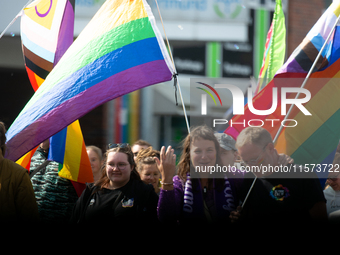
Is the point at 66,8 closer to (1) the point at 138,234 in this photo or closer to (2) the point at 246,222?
(1) the point at 138,234

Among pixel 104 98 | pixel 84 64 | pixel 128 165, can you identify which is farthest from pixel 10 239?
pixel 84 64

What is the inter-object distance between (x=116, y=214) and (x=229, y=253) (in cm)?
79

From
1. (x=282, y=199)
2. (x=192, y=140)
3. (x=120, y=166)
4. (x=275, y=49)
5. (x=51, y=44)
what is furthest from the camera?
(x=275, y=49)

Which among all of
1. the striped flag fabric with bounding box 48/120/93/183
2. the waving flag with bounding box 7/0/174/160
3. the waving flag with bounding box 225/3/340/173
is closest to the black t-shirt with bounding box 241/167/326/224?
the waving flag with bounding box 225/3/340/173

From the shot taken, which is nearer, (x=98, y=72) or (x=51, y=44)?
(x=98, y=72)

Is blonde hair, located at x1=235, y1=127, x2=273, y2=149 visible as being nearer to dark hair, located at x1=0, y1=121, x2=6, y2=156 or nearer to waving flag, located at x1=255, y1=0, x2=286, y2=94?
dark hair, located at x1=0, y1=121, x2=6, y2=156

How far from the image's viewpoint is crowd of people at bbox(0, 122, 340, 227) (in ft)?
8.13

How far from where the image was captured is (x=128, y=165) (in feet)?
9.50

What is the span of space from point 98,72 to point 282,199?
152 centimetres

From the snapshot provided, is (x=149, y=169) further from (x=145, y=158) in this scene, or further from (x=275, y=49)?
(x=275, y=49)

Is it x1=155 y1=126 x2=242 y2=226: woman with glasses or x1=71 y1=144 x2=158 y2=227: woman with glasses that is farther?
x1=71 y1=144 x2=158 y2=227: woman with glasses

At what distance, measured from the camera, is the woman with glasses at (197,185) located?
2.50 m

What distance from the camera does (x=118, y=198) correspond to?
2.77m

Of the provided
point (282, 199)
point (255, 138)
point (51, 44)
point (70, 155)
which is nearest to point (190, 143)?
point (255, 138)
